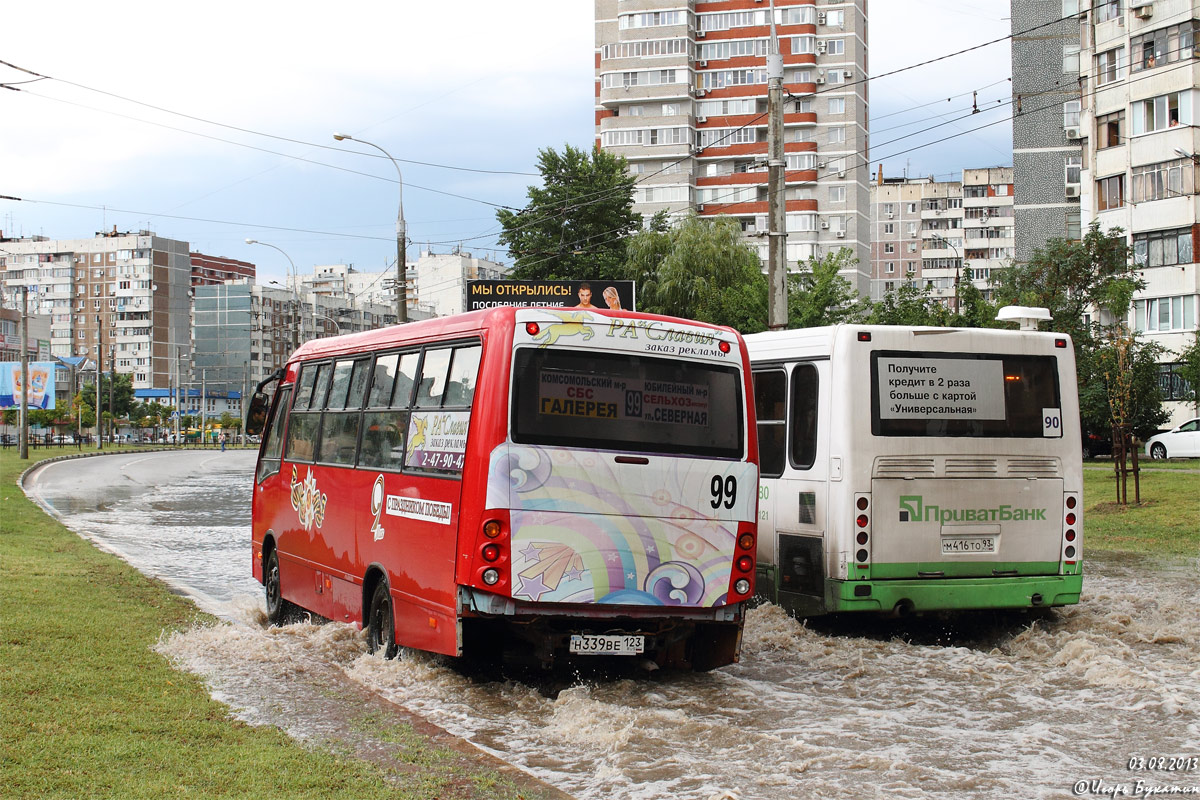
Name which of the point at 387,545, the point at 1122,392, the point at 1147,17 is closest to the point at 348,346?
the point at 387,545

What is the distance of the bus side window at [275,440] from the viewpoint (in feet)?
44.7

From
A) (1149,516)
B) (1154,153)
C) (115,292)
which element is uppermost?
(115,292)

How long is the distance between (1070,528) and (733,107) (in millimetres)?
91975

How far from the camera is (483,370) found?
8.97 m

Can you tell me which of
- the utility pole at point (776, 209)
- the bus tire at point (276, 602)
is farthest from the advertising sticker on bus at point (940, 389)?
the utility pole at point (776, 209)

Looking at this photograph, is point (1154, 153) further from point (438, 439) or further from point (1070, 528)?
point (438, 439)

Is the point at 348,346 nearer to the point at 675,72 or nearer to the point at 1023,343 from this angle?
the point at 1023,343

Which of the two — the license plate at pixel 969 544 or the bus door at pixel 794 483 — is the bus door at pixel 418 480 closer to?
the bus door at pixel 794 483

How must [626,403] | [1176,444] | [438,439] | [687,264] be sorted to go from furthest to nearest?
1. [687,264]
2. [1176,444]
3. [438,439]
4. [626,403]

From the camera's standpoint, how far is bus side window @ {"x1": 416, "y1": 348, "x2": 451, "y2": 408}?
9.66 meters

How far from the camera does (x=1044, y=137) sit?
9150cm

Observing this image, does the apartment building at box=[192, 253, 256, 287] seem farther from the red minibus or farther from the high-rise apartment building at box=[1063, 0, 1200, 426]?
the red minibus

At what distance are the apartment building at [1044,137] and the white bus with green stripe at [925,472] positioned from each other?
80.3m
